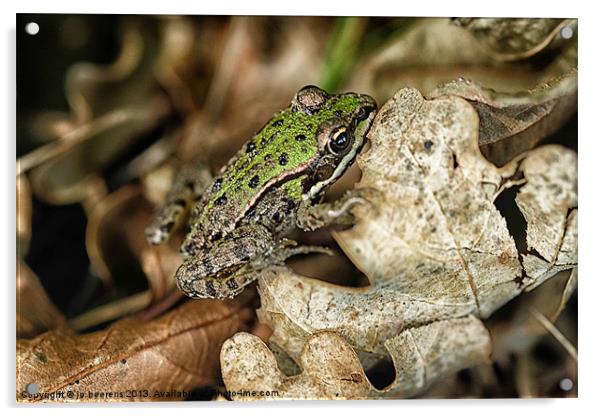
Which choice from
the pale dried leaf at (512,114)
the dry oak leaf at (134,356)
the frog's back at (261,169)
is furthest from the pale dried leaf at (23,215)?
the pale dried leaf at (512,114)

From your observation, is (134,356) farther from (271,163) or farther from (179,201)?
(271,163)

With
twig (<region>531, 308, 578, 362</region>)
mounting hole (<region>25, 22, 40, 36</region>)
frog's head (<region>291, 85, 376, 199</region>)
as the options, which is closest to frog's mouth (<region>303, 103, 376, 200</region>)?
frog's head (<region>291, 85, 376, 199</region>)

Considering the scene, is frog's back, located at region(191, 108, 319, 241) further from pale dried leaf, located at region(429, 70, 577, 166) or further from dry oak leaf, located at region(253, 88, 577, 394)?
pale dried leaf, located at region(429, 70, 577, 166)

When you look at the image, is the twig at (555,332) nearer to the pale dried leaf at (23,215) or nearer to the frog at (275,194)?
the frog at (275,194)

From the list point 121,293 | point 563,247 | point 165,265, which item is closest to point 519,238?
point 563,247

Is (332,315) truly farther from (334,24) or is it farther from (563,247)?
(334,24)

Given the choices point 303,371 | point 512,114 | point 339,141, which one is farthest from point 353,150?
point 303,371
